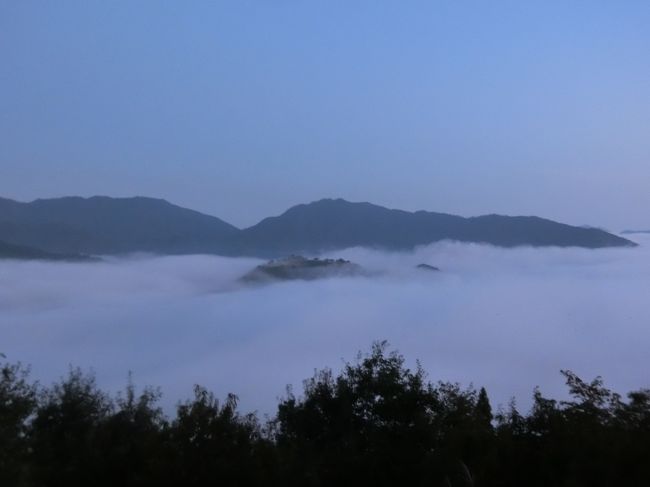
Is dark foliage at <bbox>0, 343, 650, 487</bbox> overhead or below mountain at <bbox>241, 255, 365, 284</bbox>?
overhead

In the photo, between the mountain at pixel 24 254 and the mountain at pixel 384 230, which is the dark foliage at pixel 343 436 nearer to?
the mountain at pixel 384 230

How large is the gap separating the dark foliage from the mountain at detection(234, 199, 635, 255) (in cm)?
12507

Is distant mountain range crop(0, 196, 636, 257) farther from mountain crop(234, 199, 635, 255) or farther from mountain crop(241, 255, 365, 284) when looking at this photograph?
mountain crop(241, 255, 365, 284)

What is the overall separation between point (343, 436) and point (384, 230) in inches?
6373

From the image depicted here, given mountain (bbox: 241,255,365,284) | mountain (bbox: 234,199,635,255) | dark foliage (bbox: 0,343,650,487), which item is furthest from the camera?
mountain (bbox: 234,199,635,255)

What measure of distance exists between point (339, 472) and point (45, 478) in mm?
6602

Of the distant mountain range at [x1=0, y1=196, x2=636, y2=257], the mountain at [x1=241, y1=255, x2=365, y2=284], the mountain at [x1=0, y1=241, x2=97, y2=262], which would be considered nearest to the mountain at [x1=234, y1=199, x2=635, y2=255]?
the distant mountain range at [x1=0, y1=196, x2=636, y2=257]

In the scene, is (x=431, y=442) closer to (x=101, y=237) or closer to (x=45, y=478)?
(x=45, y=478)

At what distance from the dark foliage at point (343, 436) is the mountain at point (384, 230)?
125 meters

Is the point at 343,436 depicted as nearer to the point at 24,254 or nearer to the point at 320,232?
the point at 24,254

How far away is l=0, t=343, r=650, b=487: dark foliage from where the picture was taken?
52.2 feet

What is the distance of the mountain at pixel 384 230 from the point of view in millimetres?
155750

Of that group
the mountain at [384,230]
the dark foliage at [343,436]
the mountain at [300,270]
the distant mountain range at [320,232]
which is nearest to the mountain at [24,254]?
the distant mountain range at [320,232]

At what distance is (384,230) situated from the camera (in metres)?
182
